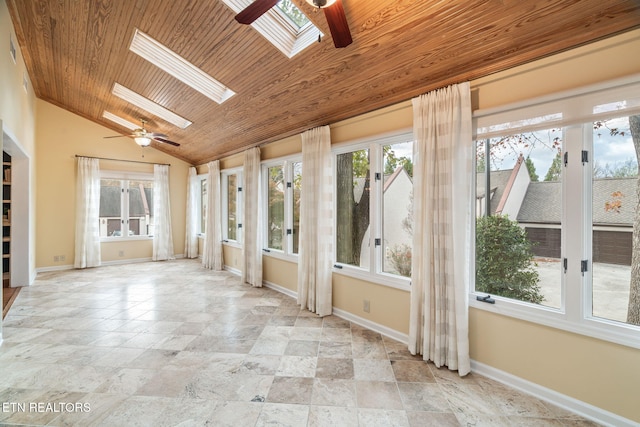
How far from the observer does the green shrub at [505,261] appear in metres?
2.23

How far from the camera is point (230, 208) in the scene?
6469mm

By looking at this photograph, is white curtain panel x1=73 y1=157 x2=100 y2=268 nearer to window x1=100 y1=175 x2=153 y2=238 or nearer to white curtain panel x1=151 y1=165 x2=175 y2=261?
window x1=100 y1=175 x2=153 y2=238

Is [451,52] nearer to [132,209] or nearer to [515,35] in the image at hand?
[515,35]

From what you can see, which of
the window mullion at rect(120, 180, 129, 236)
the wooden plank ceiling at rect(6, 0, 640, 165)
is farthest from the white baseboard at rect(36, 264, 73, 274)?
the wooden plank ceiling at rect(6, 0, 640, 165)

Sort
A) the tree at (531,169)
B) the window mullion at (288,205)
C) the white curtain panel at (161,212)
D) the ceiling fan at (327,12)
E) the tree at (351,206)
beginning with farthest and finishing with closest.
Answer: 1. the white curtain panel at (161,212)
2. the window mullion at (288,205)
3. the tree at (351,206)
4. the tree at (531,169)
5. the ceiling fan at (327,12)

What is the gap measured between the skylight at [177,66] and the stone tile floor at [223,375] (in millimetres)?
3147

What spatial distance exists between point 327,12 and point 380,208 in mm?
2192

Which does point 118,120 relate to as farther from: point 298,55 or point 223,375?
point 223,375

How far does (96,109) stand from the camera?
5.61m

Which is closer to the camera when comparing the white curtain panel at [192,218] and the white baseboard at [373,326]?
the white baseboard at [373,326]

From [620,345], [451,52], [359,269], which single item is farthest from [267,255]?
[620,345]

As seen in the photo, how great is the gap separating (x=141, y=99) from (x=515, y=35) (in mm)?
5400

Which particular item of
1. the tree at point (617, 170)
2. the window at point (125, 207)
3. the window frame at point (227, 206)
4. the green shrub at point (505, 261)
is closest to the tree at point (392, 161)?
the green shrub at point (505, 261)

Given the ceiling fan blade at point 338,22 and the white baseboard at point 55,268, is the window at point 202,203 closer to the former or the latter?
the white baseboard at point 55,268
